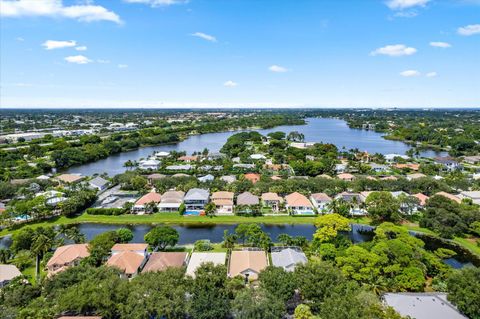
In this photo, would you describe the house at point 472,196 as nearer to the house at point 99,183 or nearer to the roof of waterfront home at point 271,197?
the roof of waterfront home at point 271,197

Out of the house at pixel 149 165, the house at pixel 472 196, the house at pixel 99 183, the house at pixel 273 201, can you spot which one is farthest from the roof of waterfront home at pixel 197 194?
the house at pixel 472 196

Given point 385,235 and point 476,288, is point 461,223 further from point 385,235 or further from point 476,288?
point 476,288

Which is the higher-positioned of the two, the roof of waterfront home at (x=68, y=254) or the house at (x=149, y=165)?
the house at (x=149, y=165)

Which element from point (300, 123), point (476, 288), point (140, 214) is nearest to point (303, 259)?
point (476, 288)

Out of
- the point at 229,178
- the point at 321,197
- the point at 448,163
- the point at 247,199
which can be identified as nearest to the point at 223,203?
the point at 247,199

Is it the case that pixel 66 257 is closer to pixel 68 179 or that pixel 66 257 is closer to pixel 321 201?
pixel 68 179

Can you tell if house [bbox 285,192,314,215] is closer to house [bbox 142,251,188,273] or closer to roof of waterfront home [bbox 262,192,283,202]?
roof of waterfront home [bbox 262,192,283,202]
